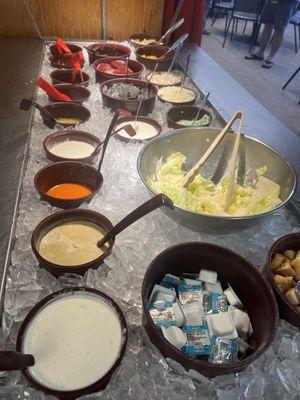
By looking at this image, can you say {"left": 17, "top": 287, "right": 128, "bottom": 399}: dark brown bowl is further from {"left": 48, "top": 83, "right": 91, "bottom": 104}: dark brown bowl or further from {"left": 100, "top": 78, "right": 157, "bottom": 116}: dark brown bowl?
{"left": 48, "top": 83, "right": 91, "bottom": 104}: dark brown bowl

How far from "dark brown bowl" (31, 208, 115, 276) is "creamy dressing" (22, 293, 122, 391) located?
7 cm

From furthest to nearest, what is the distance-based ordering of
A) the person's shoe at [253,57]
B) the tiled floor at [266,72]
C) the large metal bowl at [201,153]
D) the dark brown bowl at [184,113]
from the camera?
the person's shoe at [253,57] → the tiled floor at [266,72] → the dark brown bowl at [184,113] → the large metal bowl at [201,153]

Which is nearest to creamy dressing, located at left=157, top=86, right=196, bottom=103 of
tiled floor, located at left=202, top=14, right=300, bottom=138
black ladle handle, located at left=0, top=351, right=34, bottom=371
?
black ladle handle, located at left=0, top=351, right=34, bottom=371

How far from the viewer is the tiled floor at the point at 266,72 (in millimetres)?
3811

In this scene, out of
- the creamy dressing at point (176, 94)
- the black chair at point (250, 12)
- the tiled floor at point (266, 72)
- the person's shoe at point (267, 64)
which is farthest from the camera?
the black chair at point (250, 12)

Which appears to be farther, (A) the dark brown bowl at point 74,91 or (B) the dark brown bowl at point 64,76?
(B) the dark brown bowl at point 64,76

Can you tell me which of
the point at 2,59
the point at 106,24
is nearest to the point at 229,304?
the point at 2,59

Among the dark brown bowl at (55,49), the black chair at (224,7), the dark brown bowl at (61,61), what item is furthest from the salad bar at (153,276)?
the black chair at (224,7)

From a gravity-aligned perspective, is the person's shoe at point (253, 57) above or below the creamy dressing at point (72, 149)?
below

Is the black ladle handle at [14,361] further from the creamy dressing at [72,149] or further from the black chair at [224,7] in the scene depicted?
the black chair at [224,7]

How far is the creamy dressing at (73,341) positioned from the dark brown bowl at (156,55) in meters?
1.68

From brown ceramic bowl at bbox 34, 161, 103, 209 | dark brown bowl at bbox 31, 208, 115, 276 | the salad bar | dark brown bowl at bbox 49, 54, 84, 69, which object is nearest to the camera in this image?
the salad bar

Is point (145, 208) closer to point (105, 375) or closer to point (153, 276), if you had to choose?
point (153, 276)

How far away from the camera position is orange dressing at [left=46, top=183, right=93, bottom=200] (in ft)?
3.71
